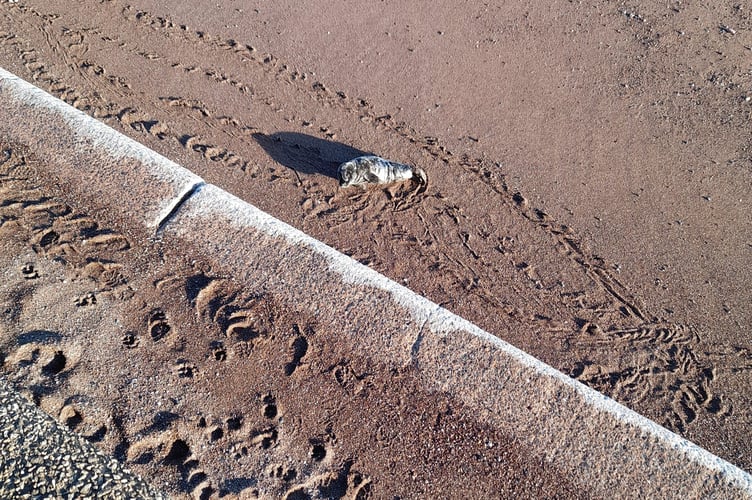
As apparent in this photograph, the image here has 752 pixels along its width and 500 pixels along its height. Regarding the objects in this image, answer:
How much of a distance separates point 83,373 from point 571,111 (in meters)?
6.06

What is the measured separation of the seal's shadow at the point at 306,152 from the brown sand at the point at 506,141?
1.0 inches

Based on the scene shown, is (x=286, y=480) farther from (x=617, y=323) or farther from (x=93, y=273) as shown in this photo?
(x=617, y=323)

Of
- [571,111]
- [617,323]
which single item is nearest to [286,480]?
[617,323]

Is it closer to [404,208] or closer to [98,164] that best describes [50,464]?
[98,164]

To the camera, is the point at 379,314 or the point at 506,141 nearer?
the point at 379,314

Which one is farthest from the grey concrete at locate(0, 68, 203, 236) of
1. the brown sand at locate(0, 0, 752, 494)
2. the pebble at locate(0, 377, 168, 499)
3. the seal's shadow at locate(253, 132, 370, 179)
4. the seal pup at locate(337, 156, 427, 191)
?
the pebble at locate(0, 377, 168, 499)

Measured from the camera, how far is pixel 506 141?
20.6 ft

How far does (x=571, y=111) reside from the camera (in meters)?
6.68

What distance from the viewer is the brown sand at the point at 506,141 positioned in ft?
15.8

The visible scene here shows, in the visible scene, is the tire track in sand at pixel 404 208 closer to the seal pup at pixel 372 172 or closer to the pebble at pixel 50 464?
the seal pup at pixel 372 172

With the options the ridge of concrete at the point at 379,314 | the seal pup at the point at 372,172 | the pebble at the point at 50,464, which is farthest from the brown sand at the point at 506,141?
the ridge of concrete at the point at 379,314

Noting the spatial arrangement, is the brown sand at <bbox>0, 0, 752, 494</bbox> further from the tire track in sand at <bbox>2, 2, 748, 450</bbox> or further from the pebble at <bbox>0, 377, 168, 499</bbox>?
the pebble at <bbox>0, 377, 168, 499</bbox>

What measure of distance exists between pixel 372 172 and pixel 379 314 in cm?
193

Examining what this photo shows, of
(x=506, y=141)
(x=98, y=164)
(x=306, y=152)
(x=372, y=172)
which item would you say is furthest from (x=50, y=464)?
(x=506, y=141)
